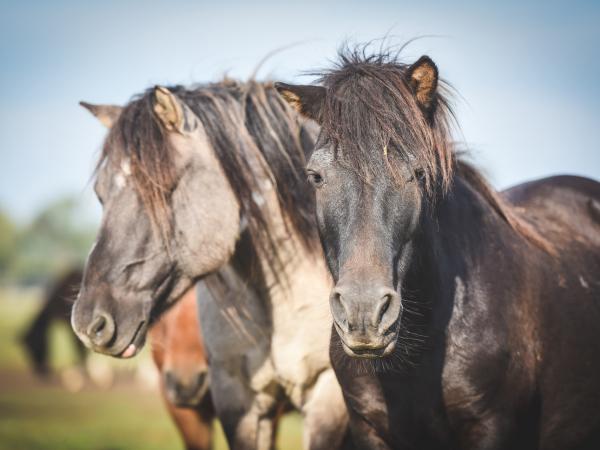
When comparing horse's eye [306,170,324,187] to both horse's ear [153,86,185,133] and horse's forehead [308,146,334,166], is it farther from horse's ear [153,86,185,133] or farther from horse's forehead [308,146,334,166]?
horse's ear [153,86,185,133]

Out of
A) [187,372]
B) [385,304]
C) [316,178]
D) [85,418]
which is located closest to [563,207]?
[316,178]

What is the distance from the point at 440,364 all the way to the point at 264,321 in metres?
1.50

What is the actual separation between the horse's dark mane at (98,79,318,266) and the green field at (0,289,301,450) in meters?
3.27

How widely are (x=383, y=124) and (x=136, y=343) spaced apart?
1881 mm

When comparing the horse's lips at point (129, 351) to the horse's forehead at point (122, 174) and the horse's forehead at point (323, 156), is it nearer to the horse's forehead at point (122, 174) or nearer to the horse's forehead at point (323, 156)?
the horse's forehead at point (122, 174)

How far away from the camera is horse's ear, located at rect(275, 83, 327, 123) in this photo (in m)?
3.14

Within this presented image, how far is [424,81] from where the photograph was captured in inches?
117

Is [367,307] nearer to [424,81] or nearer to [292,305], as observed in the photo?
[424,81]

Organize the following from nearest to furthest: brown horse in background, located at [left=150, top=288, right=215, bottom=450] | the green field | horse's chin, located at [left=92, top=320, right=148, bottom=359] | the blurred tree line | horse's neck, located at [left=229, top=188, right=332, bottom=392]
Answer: horse's chin, located at [left=92, top=320, right=148, bottom=359] < horse's neck, located at [left=229, top=188, right=332, bottom=392] < brown horse in background, located at [left=150, top=288, right=215, bottom=450] < the green field < the blurred tree line

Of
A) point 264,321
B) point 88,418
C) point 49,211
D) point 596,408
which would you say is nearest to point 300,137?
point 264,321

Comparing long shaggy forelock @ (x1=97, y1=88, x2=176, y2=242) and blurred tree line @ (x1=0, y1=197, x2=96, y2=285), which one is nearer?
long shaggy forelock @ (x1=97, y1=88, x2=176, y2=242)

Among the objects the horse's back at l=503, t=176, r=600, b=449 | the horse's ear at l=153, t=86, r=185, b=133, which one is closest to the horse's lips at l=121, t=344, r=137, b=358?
the horse's ear at l=153, t=86, r=185, b=133

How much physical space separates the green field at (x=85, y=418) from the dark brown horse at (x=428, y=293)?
3715 mm

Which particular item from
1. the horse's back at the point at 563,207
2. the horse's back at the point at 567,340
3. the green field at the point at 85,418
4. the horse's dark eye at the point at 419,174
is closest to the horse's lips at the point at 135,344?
the horse's dark eye at the point at 419,174
